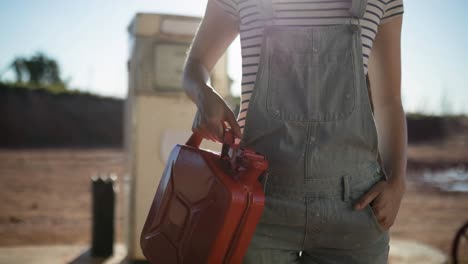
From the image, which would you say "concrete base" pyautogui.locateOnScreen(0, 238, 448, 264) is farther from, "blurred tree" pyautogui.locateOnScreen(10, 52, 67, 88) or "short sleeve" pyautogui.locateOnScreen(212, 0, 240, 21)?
"blurred tree" pyautogui.locateOnScreen(10, 52, 67, 88)

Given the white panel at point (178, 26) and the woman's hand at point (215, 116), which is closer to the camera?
the woman's hand at point (215, 116)

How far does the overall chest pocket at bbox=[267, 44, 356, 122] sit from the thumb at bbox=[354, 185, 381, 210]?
18cm

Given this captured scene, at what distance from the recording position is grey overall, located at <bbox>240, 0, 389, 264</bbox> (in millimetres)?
1127

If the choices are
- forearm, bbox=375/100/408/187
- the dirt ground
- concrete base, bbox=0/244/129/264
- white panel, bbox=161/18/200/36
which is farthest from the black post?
forearm, bbox=375/100/408/187

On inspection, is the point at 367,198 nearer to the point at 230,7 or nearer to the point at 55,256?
the point at 230,7

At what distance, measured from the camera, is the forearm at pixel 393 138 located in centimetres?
128

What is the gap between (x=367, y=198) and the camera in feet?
3.80

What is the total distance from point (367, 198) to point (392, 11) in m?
0.46

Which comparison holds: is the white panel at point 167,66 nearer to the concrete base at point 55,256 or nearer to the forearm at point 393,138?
the concrete base at point 55,256

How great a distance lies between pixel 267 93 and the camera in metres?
1.16

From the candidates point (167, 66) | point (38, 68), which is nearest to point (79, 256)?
point (167, 66)

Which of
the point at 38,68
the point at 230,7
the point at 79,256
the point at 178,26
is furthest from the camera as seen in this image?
the point at 38,68

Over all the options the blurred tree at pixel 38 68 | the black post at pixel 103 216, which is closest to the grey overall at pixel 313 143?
the black post at pixel 103 216

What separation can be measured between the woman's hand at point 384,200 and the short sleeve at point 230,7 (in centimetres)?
52
